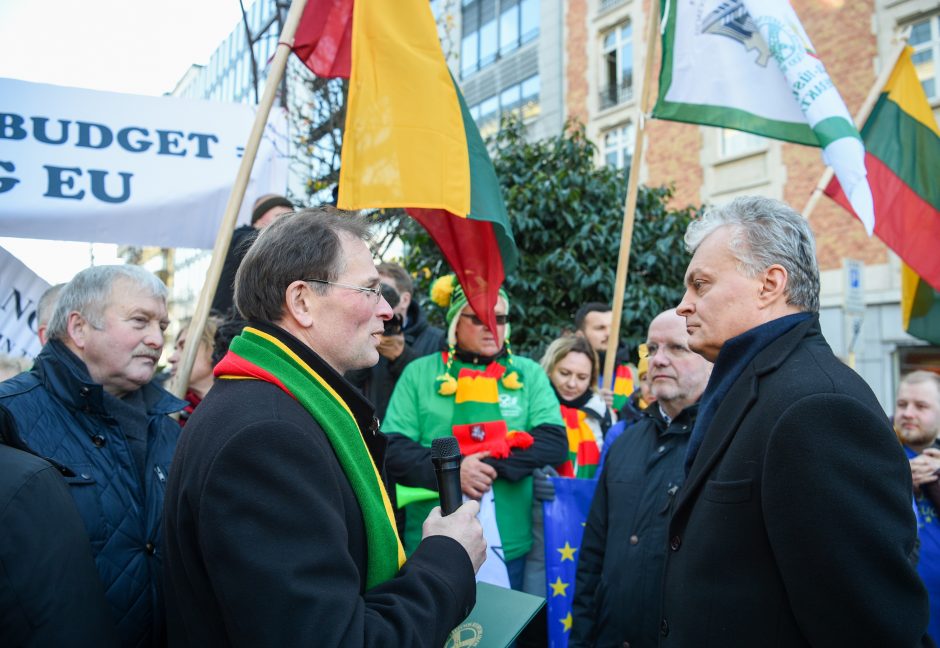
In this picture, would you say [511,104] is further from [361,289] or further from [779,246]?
[361,289]

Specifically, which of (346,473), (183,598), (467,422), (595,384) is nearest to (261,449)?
(346,473)

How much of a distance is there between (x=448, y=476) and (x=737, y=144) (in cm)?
1560

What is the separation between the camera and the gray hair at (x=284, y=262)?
5.50ft

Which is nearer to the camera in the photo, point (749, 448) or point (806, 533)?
point (806, 533)

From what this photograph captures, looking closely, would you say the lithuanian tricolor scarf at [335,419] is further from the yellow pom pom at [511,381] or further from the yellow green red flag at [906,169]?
the yellow green red flag at [906,169]

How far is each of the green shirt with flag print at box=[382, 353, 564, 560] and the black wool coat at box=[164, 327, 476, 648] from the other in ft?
6.29

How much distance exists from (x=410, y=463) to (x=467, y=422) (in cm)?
37

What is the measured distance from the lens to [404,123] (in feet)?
10.3

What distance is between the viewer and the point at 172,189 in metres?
3.63

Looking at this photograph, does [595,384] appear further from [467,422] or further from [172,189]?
[172,189]

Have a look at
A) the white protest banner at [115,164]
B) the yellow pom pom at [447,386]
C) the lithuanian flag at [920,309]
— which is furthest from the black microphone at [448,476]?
the lithuanian flag at [920,309]

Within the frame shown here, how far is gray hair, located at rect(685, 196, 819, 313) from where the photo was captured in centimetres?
182

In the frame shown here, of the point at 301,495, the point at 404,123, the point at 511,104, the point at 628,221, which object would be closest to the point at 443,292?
the point at 628,221

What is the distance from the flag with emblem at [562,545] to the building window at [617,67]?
1626cm
